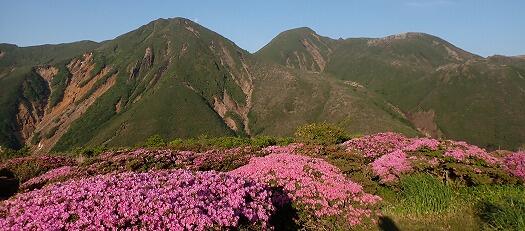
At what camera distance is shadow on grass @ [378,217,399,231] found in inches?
446

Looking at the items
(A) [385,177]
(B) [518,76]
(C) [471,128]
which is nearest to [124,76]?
(C) [471,128]

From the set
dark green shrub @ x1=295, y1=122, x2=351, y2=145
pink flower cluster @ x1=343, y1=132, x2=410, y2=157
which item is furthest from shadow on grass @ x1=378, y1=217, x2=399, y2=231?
dark green shrub @ x1=295, y1=122, x2=351, y2=145

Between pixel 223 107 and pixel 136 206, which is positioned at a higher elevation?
pixel 136 206

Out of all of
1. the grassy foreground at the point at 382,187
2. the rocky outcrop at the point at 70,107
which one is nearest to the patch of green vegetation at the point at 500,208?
the grassy foreground at the point at 382,187

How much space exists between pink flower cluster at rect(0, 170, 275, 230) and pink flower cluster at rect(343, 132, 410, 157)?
12106 mm

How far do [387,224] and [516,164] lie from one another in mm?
6750

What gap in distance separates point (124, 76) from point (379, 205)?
194 m

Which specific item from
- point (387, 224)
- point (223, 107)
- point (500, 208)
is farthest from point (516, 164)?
point (223, 107)

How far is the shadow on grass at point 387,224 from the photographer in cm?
1134

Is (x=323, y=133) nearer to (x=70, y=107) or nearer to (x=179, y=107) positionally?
(x=179, y=107)

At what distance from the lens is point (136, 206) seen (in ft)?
26.7

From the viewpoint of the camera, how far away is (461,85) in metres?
191

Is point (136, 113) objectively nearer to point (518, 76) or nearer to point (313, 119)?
point (313, 119)

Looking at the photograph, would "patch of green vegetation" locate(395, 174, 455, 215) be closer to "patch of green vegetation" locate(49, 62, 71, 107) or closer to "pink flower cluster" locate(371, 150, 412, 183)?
"pink flower cluster" locate(371, 150, 412, 183)
